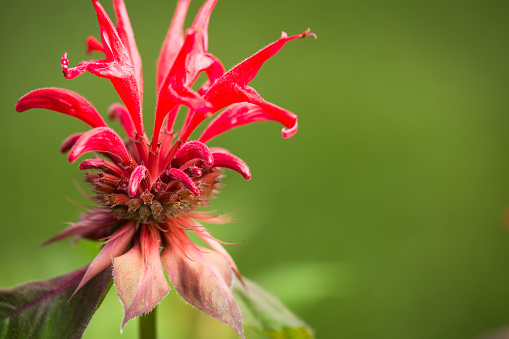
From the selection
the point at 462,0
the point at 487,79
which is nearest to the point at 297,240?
the point at 487,79

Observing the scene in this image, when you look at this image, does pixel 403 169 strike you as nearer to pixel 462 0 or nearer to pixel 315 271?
pixel 462 0

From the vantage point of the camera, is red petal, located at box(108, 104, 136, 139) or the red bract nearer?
the red bract

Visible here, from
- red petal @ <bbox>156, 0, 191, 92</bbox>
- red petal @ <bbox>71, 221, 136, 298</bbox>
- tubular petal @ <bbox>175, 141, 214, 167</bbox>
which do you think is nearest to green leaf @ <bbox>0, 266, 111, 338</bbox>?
red petal @ <bbox>71, 221, 136, 298</bbox>

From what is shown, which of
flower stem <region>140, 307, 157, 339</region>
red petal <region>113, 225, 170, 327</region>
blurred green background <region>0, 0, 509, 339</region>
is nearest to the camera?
red petal <region>113, 225, 170, 327</region>

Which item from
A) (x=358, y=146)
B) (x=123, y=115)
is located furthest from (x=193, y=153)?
(x=358, y=146)

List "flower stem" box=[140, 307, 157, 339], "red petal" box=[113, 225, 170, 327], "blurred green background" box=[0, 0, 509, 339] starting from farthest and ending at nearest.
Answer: "blurred green background" box=[0, 0, 509, 339] < "flower stem" box=[140, 307, 157, 339] < "red petal" box=[113, 225, 170, 327]

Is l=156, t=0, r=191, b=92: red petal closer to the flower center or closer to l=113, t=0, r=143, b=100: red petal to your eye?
l=113, t=0, r=143, b=100: red petal

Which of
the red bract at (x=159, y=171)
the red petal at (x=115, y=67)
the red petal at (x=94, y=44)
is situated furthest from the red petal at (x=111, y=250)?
the red petal at (x=94, y=44)

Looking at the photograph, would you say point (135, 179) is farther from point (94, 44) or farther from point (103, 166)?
point (94, 44)
